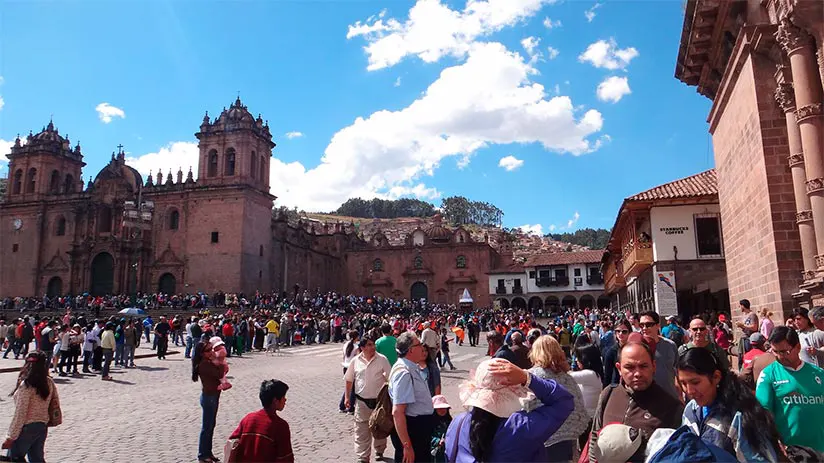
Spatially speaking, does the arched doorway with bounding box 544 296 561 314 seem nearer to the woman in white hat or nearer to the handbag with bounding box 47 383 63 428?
the handbag with bounding box 47 383 63 428

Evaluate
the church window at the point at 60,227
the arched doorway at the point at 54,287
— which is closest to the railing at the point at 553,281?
the arched doorway at the point at 54,287

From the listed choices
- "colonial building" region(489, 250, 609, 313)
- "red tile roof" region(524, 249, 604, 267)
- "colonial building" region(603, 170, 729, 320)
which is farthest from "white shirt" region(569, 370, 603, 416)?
"red tile roof" region(524, 249, 604, 267)

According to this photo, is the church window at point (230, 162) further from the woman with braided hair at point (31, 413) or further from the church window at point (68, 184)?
the woman with braided hair at point (31, 413)

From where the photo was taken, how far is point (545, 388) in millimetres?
3049

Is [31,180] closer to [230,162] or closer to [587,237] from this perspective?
[230,162]

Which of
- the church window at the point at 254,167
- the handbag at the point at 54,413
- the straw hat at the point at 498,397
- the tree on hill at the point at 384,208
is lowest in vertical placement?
the handbag at the point at 54,413

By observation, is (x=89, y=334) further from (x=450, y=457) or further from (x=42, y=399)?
(x=450, y=457)

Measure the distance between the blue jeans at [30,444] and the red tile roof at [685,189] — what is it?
19394 millimetres

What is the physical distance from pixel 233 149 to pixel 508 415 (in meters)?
43.0

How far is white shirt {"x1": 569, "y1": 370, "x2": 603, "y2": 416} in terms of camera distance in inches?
193

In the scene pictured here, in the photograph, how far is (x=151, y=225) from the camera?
43469 mm

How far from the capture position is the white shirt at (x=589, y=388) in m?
4.91

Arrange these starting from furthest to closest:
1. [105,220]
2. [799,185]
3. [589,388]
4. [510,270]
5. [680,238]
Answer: [510,270]
[105,220]
[680,238]
[799,185]
[589,388]

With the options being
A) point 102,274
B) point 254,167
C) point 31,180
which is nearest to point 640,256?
point 254,167
